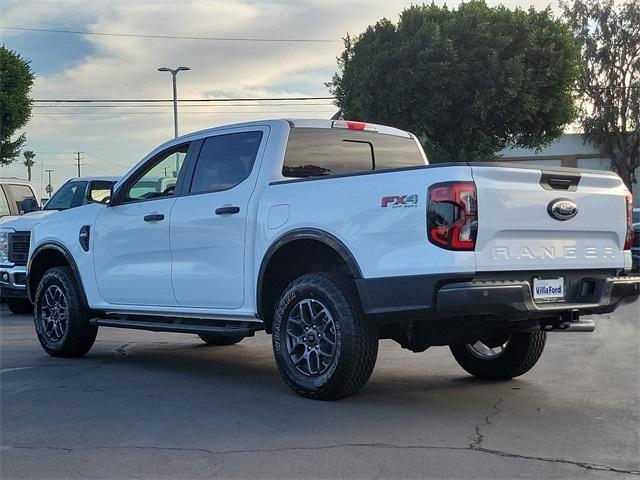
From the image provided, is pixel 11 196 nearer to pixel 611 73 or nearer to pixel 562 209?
pixel 562 209

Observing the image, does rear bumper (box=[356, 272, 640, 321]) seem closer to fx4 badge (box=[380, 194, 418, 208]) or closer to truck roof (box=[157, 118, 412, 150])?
fx4 badge (box=[380, 194, 418, 208])

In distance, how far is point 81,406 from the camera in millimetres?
5719

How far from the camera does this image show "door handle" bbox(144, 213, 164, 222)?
22.8 ft

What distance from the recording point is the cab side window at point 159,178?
281 inches

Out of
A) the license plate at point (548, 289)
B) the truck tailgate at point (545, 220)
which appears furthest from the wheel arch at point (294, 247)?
the license plate at point (548, 289)

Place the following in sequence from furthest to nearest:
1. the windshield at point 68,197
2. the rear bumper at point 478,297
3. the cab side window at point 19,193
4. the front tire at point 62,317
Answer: the cab side window at point 19,193
the windshield at point 68,197
the front tire at point 62,317
the rear bumper at point 478,297

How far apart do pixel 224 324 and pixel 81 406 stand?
134 centimetres

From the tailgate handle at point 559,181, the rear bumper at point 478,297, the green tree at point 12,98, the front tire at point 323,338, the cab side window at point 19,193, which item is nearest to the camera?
the rear bumper at point 478,297

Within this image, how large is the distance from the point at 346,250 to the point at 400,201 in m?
0.56

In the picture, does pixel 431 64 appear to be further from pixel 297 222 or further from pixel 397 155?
pixel 297 222

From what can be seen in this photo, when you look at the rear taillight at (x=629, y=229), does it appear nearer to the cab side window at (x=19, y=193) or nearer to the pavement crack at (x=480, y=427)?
the pavement crack at (x=480, y=427)

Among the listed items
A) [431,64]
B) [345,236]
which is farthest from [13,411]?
[431,64]

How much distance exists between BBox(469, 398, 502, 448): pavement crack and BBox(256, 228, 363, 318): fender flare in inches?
48.3

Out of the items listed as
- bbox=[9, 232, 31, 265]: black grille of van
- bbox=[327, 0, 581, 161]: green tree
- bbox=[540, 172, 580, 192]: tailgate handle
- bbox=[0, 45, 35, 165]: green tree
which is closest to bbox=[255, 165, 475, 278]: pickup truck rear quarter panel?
bbox=[540, 172, 580, 192]: tailgate handle
